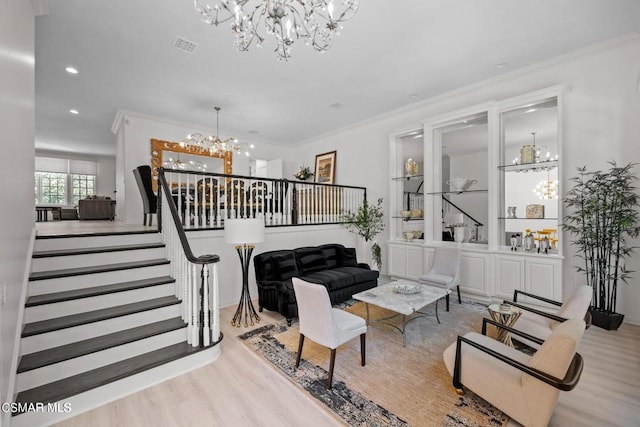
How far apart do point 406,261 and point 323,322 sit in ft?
11.2

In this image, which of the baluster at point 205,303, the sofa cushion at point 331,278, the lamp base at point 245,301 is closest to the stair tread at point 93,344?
the baluster at point 205,303

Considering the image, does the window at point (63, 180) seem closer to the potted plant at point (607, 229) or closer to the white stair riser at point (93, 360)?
the white stair riser at point (93, 360)

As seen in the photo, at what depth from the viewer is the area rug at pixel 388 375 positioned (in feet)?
6.39

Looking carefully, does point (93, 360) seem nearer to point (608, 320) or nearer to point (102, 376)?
point (102, 376)

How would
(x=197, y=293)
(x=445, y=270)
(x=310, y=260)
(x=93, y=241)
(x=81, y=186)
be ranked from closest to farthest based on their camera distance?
(x=197, y=293) < (x=93, y=241) < (x=445, y=270) < (x=310, y=260) < (x=81, y=186)

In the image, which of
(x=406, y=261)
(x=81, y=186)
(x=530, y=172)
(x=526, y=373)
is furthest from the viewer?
(x=81, y=186)

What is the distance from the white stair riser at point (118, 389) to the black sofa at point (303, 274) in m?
1.08

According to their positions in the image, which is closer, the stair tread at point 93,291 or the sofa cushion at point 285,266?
the stair tread at point 93,291

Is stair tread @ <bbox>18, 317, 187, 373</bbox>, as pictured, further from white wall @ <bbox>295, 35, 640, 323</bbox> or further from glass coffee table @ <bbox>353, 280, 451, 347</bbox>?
white wall @ <bbox>295, 35, 640, 323</bbox>

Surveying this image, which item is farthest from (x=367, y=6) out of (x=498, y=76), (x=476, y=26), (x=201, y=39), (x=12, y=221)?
(x=12, y=221)

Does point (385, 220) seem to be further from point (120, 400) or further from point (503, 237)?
point (120, 400)

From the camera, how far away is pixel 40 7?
2676mm

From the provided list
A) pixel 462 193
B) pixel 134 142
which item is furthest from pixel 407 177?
pixel 134 142

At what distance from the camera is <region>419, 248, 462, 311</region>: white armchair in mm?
4061
